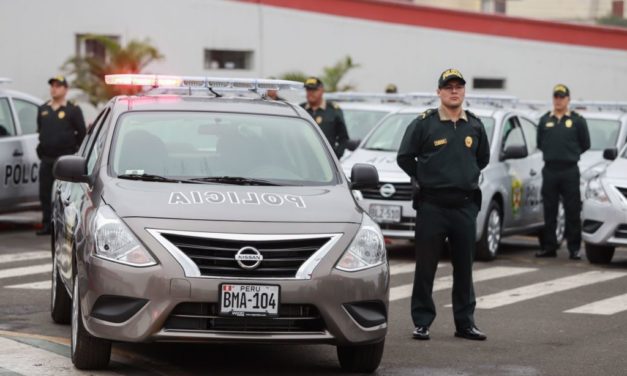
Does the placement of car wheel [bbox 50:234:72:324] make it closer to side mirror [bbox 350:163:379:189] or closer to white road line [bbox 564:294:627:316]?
side mirror [bbox 350:163:379:189]

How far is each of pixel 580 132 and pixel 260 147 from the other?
7958 mm

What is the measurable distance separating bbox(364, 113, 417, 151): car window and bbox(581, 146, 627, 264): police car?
7.79 feet

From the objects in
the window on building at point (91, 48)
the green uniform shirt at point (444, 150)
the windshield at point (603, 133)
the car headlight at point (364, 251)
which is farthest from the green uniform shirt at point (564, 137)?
the window on building at point (91, 48)

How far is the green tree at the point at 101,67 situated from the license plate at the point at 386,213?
40.4 ft

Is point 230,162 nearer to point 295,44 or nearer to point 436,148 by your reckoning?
point 436,148

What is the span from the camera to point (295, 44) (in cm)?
3081

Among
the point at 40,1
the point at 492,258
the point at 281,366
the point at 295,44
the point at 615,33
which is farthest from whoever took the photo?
the point at 615,33

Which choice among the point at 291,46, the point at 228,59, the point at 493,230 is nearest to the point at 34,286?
the point at 493,230

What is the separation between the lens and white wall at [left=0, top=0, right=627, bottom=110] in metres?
27.3

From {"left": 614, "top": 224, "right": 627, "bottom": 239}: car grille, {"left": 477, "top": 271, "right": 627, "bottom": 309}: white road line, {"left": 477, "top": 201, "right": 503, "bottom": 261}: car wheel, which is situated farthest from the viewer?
{"left": 477, "top": 201, "right": 503, "bottom": 261}: car wheel

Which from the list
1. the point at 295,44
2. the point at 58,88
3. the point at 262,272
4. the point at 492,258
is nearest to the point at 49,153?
the point at 58,88

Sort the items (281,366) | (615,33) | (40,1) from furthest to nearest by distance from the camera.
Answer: (615,33)
(40,1)
(281,366)

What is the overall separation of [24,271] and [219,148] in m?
5.18

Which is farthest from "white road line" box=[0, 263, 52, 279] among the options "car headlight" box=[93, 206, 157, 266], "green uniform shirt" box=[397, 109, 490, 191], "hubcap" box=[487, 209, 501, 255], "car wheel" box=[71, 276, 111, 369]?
"car headlight" box=[93, 206, 157, 266]
